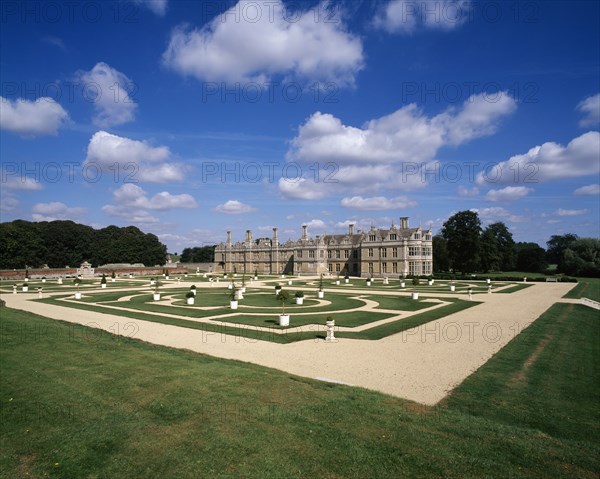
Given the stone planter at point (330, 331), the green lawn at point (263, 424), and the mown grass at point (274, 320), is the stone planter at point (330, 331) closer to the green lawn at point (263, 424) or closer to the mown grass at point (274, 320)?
the mown grass at point (274, 320)

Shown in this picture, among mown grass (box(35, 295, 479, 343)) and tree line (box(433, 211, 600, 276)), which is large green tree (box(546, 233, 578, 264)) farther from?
mown grass (box(35, 295, 479, 343))

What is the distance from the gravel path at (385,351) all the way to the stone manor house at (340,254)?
148 feet

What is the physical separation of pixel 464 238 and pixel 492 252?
1742 centimetres

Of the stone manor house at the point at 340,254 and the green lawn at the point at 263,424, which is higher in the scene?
the stone manor house at the point at 340,254

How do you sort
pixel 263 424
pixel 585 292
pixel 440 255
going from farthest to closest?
pixel 440 255, pixel 585 292, pixel 263 424

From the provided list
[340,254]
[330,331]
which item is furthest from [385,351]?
[340,254]

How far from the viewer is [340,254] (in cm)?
8169

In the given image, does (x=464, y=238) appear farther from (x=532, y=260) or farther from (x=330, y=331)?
(x=330, y=331)

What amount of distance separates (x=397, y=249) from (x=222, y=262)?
50.4m

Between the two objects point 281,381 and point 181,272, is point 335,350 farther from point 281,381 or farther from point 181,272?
point 181,272

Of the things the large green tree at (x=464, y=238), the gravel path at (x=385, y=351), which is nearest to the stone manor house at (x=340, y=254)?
the large green tree at (x=464, y=238)

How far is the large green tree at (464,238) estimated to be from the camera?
231 feet

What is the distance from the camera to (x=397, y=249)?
2749 inches

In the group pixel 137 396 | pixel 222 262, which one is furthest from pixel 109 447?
pixel 222 262
